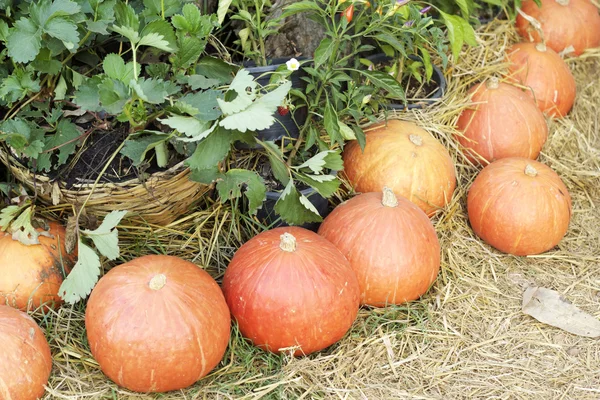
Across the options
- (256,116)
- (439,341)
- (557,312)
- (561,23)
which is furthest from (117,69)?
(561,23)

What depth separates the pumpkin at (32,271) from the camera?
2.25m

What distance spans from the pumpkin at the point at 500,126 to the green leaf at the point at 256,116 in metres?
1.33

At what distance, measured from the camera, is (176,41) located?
2.24 meters

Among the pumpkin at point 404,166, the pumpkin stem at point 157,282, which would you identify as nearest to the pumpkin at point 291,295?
the pumpkin stem at point 157,282

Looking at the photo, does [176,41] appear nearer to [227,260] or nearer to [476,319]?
[227,260]

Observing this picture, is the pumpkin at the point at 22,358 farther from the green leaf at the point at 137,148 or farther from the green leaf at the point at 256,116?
the green leaf at the point at 256,116

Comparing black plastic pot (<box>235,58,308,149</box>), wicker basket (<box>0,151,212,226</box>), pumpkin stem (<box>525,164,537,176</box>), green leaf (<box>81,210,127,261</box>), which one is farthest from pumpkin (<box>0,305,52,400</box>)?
pumpkin stem (<box>525,164,537,176</box>)

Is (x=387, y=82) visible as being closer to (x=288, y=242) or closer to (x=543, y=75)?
(x=288, y=242)

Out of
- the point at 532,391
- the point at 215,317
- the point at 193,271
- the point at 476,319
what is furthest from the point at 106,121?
the point at 532,391

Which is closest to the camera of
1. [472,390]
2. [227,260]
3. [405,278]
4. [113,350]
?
[113,350]

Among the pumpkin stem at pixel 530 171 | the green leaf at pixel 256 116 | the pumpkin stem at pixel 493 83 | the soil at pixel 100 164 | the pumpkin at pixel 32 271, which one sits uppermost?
the green leaf at pixel 256 116

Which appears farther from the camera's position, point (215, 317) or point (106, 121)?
point (106, 121)

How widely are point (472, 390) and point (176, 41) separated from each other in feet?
4.63

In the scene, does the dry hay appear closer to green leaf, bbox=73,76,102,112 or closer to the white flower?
green leaf, bbox=73,76,102,112
